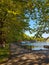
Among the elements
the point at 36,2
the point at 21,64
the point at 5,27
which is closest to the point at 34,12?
the point at 36,2

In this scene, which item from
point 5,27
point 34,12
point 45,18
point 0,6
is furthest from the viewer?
point 5,27

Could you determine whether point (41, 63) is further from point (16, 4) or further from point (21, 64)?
point (16, 4)

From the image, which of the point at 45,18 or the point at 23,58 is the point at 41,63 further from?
the point at 45,18

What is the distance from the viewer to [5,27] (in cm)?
1969

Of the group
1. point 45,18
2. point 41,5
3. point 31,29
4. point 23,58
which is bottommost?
point 23,58

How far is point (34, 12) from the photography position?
18.1 m

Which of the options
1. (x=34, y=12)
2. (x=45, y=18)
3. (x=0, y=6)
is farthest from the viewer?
(x=34, y=12)

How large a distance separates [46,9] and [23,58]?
5.37m

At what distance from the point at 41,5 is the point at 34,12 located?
5.19 ft

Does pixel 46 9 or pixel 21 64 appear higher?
pixel 46 9

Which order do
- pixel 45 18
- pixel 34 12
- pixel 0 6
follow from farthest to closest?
pixel 34 12
pixel 45 18
pixel 0 6

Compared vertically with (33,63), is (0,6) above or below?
above

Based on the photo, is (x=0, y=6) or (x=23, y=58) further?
(x=23, y=58)

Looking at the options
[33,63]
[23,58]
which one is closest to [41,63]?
[33,63]
